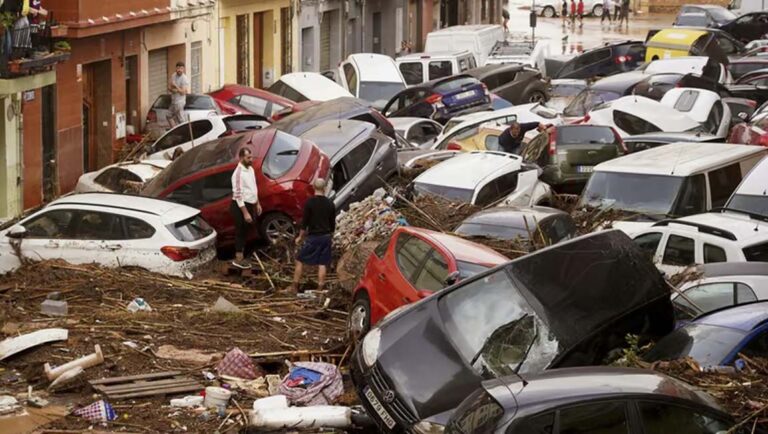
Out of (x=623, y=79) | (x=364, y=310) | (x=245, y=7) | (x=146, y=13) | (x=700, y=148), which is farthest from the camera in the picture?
(x=245, y=7)

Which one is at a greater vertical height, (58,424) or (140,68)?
(140,68)

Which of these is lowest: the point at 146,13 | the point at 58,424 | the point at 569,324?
the point at 58,424

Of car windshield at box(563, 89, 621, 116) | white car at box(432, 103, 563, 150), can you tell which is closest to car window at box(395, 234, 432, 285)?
white car at box(432, 103, 563, 150)

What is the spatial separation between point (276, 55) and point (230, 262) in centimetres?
2387

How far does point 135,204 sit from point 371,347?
719 cm

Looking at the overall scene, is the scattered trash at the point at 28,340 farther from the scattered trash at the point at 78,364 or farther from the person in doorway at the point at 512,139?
the person in doorway at the point at 512,139

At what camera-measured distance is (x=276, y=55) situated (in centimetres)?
4275

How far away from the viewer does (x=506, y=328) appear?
A: 11.9 metres

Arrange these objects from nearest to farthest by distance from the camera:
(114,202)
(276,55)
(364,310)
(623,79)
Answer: (364,310) < (114,202) < (623,79) < (276,55)

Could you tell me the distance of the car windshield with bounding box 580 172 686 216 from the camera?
20000 mm

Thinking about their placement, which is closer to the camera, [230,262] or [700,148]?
[230,262]

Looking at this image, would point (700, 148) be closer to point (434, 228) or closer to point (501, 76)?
point (434, 228)

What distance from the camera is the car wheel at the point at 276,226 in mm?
20453

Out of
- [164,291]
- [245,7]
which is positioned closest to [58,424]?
[164,291]
